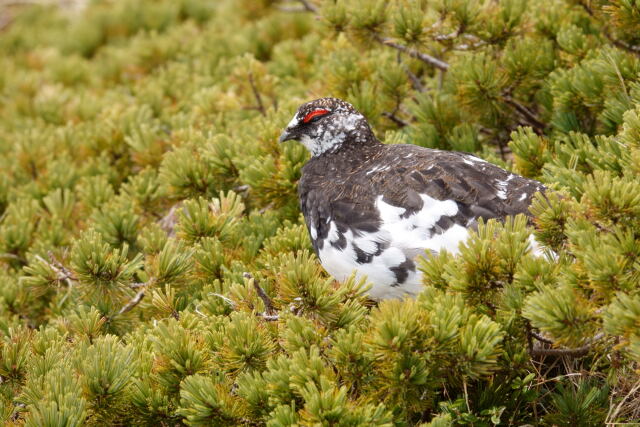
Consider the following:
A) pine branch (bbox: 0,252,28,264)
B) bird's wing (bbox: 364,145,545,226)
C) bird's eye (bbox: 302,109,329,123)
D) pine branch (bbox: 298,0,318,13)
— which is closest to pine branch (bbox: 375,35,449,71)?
bird's eye (bbox: 302,109,329,123)

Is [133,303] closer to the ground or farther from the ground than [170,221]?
farther from the ground

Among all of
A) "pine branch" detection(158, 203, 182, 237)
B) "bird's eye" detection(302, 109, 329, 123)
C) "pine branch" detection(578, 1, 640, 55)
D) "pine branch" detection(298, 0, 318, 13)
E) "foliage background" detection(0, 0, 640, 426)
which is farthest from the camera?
"pine branch" detection(298, 0, 318, 13)

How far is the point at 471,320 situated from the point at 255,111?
9.17ft

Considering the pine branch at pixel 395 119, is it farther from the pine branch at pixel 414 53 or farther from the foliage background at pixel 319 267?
the pine branch at pixel 414 53

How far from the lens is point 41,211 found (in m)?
4.17

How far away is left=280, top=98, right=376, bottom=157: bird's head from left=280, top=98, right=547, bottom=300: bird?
0.18 metres

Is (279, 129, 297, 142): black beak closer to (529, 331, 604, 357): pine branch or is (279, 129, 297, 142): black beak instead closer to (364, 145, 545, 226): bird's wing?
(364, 145, 545, 226): bird's wing

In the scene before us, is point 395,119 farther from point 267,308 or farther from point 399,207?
point 267,308

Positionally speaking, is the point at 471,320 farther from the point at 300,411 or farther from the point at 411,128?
the point at 411,128

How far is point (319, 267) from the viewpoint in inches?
91.3

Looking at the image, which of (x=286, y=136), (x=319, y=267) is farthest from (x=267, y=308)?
(x=286, y=136)

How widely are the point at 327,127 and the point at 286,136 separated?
185 mm

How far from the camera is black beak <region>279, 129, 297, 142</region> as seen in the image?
3.18m

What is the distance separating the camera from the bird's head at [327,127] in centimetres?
316
